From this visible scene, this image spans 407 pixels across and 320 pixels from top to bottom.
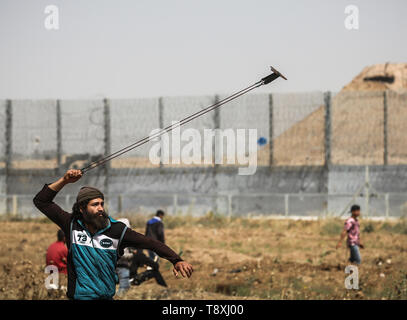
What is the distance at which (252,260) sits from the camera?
1714 cm

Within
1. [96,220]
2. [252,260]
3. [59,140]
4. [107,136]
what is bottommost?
[252,260]

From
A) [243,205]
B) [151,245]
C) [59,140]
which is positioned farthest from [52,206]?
[59,140]

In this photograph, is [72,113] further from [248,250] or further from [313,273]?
[313,273]

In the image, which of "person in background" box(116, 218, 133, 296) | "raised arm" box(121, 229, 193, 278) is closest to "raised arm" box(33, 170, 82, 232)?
"raised arm" box(121, 229, 193, 278)

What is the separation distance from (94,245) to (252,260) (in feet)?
39.3

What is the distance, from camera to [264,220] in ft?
92.1

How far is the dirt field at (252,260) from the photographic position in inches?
471

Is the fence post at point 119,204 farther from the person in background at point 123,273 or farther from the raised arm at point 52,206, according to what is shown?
the raised arm at point 52,206

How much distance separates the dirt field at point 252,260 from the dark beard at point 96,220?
5.34m

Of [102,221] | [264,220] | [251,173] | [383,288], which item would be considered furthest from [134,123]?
[102,221]

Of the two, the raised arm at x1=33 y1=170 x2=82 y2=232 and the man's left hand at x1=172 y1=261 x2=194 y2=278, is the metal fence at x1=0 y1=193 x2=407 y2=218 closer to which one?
the raised arm at x1=33 y1=170 x2=82 y2=232

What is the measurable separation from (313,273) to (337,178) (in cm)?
1769

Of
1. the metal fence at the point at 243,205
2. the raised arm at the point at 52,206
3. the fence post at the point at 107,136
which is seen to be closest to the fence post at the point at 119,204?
the metal fence at the point at 243,205

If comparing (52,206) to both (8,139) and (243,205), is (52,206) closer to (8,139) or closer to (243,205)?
(243,205)
